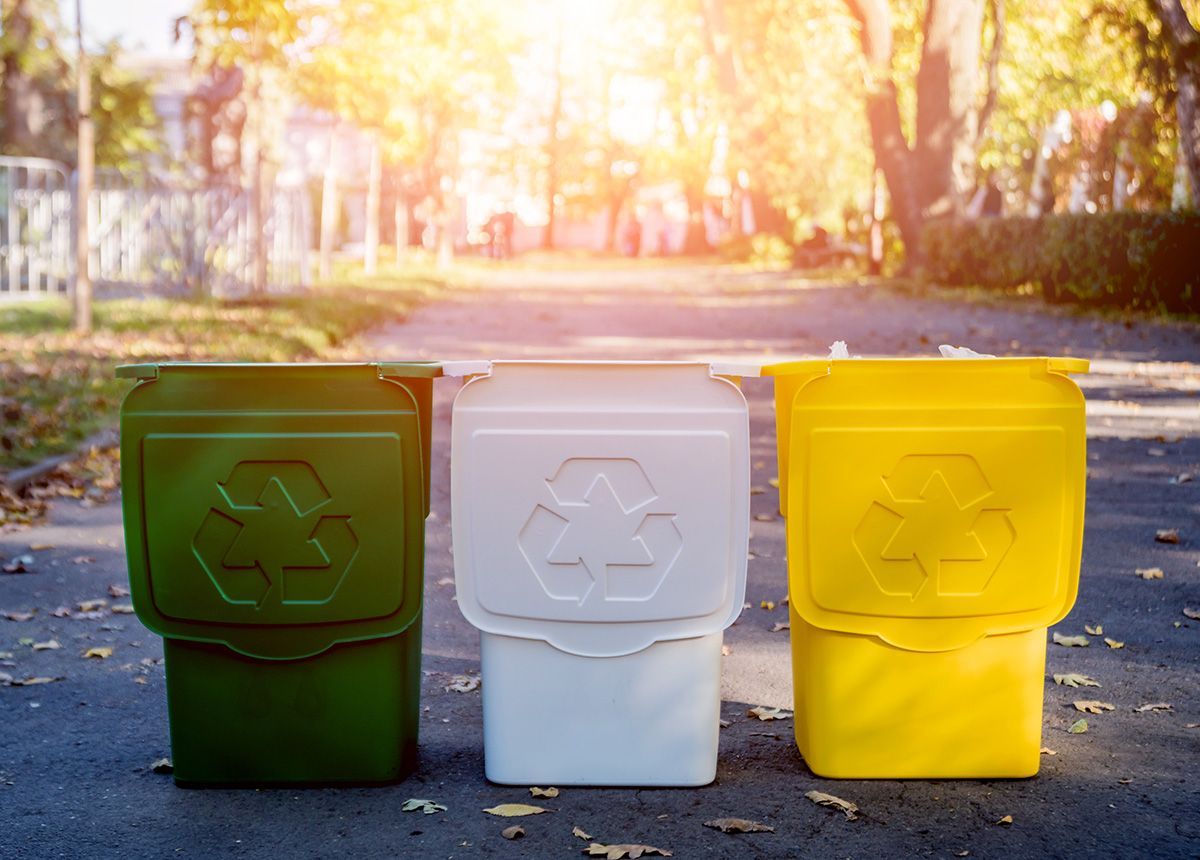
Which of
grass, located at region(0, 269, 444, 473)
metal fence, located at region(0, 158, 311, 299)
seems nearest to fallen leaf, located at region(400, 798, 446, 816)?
grass, located at region(0, 269, 444, 473)

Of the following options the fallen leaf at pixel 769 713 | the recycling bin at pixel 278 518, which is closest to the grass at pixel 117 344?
the recycling bin at pixel 278 518

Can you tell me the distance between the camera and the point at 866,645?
11.8ft

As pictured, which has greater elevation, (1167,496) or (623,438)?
(623,438)

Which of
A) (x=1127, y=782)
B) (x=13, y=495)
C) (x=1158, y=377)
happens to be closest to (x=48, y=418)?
(x=13, y=495)

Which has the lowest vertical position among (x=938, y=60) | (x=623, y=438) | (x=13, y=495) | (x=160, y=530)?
(x=13, y=495)

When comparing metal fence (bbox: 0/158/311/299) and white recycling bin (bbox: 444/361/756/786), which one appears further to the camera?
metal fence (bbox: 0/158/311/299)

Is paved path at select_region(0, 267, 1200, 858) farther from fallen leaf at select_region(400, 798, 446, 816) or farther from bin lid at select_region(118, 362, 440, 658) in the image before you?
bin lid at select_region(118, 362, 440, 658)

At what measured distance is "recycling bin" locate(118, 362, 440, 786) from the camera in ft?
11.3

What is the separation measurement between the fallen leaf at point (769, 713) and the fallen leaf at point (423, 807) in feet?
3.63

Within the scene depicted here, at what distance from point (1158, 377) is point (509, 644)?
1030 centimetres

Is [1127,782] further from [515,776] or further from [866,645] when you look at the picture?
[515,776]

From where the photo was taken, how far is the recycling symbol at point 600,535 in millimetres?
3457

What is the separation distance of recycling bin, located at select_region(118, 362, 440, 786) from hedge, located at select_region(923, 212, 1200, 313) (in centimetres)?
1619

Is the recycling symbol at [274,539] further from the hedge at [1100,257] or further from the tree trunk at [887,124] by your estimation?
the tree trunk at [887,124]
